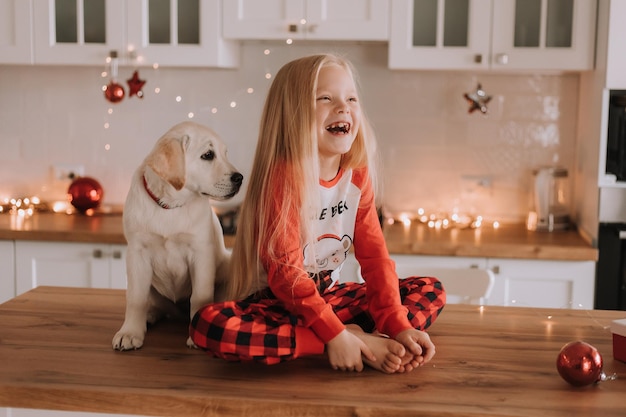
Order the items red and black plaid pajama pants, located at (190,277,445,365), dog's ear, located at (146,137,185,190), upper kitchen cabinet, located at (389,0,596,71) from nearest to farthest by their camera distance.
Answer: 1. red and black plaid pajama pants, located at (190,277,445,365)
2. dog's ear, located at (146,137,185,190)
3. upper kitchen cabinet, located at (389,0,596,71)

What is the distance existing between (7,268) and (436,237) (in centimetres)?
155

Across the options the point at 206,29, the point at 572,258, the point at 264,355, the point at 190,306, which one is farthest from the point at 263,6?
the point at 264,355

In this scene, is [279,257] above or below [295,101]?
below

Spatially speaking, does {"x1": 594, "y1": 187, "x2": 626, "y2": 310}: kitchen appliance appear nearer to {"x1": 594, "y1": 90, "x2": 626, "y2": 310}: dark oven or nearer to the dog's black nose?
{"x1": 594, "y1": 90, "x2": 626, "y2": 310}: dark oven

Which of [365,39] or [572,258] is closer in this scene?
[572,258]

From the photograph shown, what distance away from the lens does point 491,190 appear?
3.23 m

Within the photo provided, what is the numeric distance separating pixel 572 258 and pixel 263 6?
1.40 meters

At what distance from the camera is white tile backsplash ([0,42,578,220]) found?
3182mm

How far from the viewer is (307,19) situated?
288 centimetres

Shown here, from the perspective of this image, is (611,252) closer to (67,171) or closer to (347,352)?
(347,352)

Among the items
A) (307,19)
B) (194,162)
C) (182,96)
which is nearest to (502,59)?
(307,19)

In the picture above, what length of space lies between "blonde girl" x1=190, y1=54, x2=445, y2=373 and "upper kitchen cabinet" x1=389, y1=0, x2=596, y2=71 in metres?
1.29

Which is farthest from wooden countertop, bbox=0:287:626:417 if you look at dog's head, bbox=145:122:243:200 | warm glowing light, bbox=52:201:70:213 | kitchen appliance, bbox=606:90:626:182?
warm glowing light, bbox=52:201:70:213

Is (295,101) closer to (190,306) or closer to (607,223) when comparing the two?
(190,306)
